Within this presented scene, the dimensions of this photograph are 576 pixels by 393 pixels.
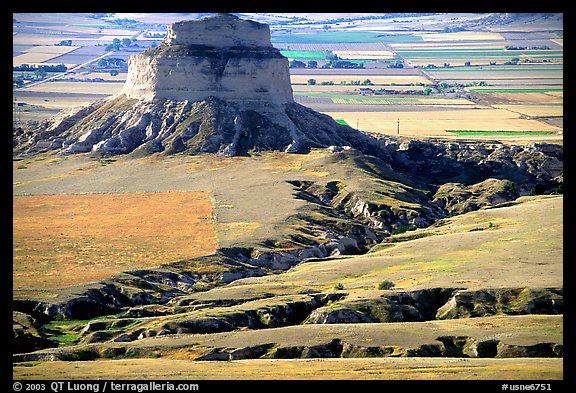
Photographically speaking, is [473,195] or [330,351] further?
[473,195]

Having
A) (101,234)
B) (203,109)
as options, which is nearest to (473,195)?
(203,109)

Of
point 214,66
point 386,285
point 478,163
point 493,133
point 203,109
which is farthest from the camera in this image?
point 493,133

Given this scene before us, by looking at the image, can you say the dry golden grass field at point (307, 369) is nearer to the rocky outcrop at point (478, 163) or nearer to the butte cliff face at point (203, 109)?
the butte cliff face at point (203, 109)

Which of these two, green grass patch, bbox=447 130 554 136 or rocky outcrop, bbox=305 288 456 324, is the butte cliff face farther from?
rocky outcrop, bbox=305 288 456 324

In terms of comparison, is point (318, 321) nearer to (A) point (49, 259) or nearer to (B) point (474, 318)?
(B) point (474, 318)

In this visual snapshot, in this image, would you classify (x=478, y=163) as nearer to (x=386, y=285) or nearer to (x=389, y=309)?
(x=386, y=285)

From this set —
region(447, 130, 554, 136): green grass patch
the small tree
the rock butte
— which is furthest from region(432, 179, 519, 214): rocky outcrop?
region(447, 130, 554, 136): green grass patch

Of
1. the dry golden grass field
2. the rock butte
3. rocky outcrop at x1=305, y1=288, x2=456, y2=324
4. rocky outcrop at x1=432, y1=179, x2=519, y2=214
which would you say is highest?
the rock butte
